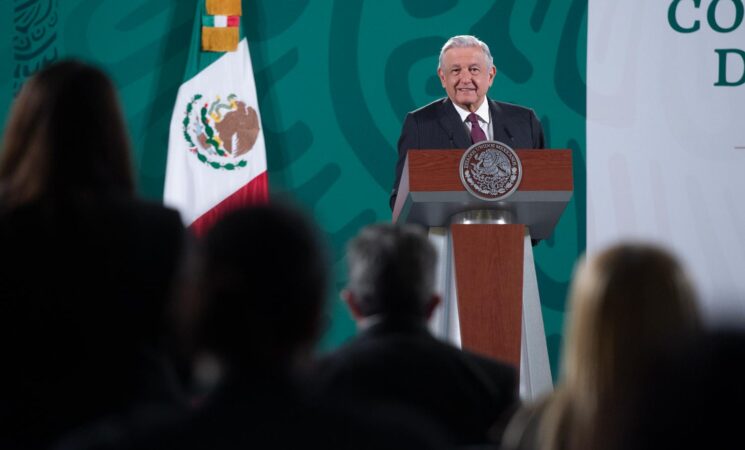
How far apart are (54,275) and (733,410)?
3.40ft

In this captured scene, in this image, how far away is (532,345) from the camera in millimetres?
3705

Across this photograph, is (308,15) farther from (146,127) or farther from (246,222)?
(246,222)

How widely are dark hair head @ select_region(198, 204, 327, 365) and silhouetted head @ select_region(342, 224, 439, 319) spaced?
0.65m

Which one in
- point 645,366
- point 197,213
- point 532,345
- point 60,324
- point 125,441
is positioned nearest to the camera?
point 125,441

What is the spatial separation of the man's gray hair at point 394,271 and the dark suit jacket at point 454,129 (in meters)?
2.69

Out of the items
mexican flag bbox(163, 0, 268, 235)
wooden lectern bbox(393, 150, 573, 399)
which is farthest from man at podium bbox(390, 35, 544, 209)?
mexican flag bbox(163, 0, 268, 235)

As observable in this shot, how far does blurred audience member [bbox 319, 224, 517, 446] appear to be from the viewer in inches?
66.3

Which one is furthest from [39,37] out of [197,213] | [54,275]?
[54,275]

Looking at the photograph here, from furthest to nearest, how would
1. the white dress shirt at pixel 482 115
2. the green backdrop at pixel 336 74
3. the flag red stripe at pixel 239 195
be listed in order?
the green backdrop at pixel 336 74 → the flag red stripe at pixel 239 195 → the white dress shirt at pixel 482 115

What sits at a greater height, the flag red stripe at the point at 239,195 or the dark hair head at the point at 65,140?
the dark hair head at the point at 65,140

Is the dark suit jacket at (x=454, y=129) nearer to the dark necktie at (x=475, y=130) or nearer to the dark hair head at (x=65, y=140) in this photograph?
the dark necktie at (x=475, y=130)

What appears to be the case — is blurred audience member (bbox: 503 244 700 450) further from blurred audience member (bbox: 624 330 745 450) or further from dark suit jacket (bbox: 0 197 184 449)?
dark suit jacket (bbox: 0 197 184 449)

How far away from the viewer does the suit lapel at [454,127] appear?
4590 millimetres

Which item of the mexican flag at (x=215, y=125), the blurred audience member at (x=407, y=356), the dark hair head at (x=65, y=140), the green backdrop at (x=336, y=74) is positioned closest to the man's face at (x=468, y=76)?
the green backdrop at (x=336, y=74)
